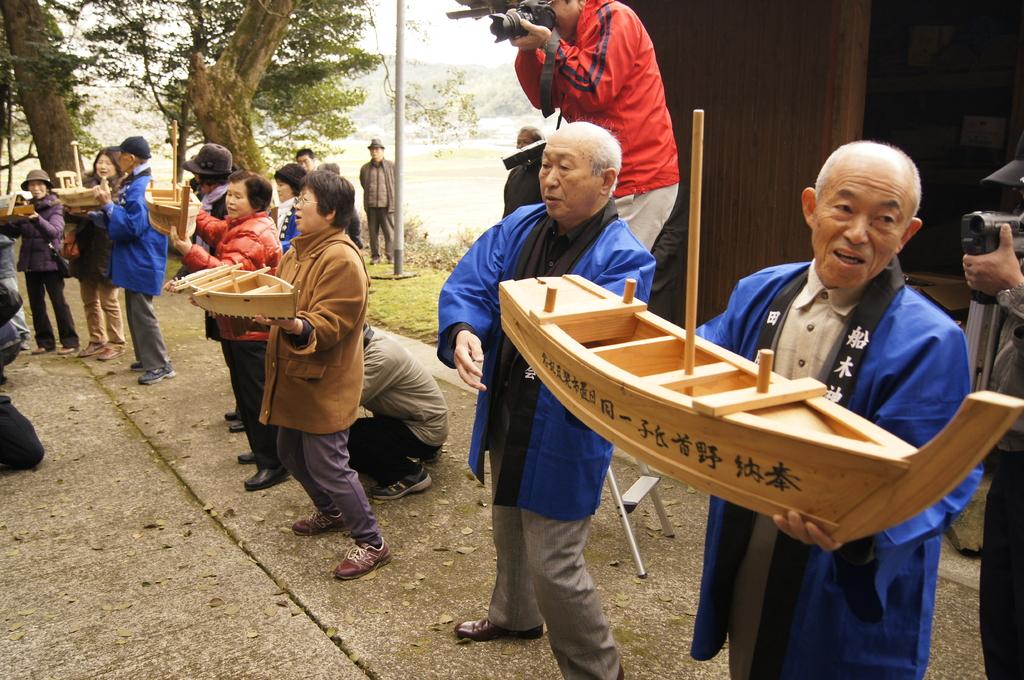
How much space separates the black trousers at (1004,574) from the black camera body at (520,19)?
2877 millimetres

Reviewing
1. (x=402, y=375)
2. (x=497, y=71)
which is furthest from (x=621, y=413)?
(x=497, y=71)

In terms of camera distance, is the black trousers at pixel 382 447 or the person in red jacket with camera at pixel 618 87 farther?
the black trousers at pixel 382 447

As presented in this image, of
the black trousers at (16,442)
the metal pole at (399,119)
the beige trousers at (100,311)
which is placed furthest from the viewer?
the metal pole at (399,119)

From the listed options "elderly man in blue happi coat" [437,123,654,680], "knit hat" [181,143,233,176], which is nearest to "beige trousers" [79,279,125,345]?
"knit hat" [181,143,233,176]

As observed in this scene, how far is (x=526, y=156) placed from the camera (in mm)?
4418

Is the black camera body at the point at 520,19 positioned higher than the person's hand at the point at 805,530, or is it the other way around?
the black camera body at the point at 520,19

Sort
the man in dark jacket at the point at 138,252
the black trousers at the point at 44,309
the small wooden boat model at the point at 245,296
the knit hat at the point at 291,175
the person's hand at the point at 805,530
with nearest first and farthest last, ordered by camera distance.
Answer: the person's hand at the point at 805,530 < the small wooden boat model at the point at 245,296 < the knit hat at the point at 291,175 < the man in dark jacket at the point at 138,252 < the black trousers at the point at 44,309

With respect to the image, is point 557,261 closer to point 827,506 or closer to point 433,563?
point 827,506

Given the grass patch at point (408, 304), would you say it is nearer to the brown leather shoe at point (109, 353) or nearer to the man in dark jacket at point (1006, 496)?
the brown leather shoe at point (109, 353)

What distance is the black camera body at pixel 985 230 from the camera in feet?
7.74

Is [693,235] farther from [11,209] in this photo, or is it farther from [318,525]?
[11,209]

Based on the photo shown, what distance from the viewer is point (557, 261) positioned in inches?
Result: 119

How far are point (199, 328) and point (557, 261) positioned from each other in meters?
7.63

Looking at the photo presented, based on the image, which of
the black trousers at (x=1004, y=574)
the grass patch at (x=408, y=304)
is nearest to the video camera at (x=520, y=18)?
the black trousers at (x=1004, y=574)
